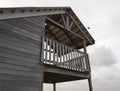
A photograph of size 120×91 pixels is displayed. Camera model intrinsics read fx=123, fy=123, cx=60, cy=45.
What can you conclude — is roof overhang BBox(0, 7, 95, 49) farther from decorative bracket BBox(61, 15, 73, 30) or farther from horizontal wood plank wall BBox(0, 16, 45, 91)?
horizontal wood plank wall BBox(0, 16, 45, 91)

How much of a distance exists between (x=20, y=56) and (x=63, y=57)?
2.61 metres

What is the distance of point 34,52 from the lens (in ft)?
17.9

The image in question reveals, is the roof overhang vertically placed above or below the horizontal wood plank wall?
above

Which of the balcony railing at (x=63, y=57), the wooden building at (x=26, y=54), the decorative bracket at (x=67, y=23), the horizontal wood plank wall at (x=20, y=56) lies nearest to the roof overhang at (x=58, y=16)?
the wooden building at (x=26, y=54)

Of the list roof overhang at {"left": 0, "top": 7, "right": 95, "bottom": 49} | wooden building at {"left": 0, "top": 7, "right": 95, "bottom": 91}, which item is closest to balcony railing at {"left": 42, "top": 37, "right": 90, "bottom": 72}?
wooden building at {"left": 0, "top": 7, "right": 95, "bottom": 91}

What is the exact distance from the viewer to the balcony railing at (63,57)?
590cm

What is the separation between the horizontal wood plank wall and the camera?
Result: 14.1 feet

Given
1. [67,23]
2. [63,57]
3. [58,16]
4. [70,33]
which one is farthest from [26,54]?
[70,33]

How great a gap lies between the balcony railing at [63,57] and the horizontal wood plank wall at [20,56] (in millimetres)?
390

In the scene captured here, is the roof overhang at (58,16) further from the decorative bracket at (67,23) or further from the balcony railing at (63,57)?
the balcony railing at (63,57)

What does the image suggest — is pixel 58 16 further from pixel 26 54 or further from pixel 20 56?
pixel 20 56

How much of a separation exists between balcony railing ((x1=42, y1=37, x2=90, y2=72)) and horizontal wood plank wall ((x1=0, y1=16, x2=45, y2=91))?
1.28ft

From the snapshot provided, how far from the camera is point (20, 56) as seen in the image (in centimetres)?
484

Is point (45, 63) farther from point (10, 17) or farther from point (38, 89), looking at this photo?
point (10, 17)
